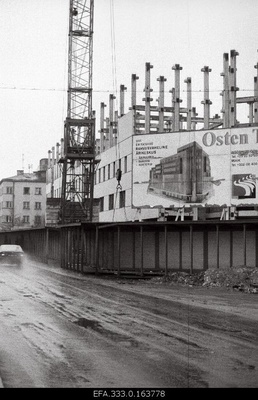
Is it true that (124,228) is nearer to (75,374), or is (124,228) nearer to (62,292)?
(62,292)

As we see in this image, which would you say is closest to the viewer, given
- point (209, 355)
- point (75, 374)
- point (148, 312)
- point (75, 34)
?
point (75, 374)

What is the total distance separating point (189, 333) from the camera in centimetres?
1140

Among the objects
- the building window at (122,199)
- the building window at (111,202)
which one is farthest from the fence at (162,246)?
the building window at (111,202)

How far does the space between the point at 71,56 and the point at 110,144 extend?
9283 millimetres

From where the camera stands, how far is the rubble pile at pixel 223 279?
988 inches

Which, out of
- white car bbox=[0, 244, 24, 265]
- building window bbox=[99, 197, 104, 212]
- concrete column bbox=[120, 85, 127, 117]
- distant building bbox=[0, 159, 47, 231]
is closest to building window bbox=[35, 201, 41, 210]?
distant building bbox=[0, 159, 47, 231]

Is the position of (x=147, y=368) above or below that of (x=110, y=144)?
below

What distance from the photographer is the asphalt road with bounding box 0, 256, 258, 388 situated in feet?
25.0

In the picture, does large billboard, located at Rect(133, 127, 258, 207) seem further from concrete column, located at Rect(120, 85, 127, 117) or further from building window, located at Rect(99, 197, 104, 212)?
building window, located at Rect(99, 197, 104, 212)

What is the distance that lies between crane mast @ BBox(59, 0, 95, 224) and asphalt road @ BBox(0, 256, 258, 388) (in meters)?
34.2

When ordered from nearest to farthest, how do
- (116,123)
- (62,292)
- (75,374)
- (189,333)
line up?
(75,374) < (189,333) < (62,292) < (116,123)

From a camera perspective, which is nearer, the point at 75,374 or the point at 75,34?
the point at 75,374

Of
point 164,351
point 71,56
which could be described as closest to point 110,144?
point 71,56

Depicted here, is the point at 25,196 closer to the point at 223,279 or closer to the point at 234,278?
the point at 223,279
